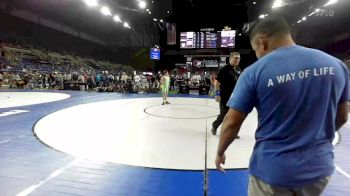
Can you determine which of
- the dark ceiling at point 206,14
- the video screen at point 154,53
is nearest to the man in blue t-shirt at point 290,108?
the dark ceiling at point 206,14

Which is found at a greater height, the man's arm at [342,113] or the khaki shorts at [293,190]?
the man's arm at [342,113]

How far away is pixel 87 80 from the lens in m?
21.0

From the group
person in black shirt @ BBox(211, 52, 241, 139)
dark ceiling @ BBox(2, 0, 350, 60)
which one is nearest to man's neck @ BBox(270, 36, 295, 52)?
person in black shirt @ BBox(211, 52, 241, 139)

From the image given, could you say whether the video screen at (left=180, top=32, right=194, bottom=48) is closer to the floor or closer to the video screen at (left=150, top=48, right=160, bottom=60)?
the video screen at (left=150, top=48, right=160, bottom=60)

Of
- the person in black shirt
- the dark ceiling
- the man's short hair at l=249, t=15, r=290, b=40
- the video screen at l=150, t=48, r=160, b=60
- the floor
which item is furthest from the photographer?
the video screen at l=150, t=48, r=160, b=60

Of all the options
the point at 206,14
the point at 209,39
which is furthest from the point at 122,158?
the point at 206,14

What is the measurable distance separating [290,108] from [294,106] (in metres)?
0.02

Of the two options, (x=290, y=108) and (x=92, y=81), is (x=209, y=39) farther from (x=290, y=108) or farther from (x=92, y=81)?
(x=290, y=108)

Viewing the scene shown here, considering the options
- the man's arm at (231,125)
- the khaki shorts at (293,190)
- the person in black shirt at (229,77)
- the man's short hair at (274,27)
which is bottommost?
the khaki shorts at (293,190)

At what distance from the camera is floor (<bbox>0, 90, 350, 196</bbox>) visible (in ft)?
10.9

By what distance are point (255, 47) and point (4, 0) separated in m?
28.6

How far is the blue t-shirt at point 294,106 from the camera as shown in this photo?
139 centimetres

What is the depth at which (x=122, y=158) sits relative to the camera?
4324mm

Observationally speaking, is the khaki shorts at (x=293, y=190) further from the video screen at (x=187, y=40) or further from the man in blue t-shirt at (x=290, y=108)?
the video screen at (x=187, y=40)
